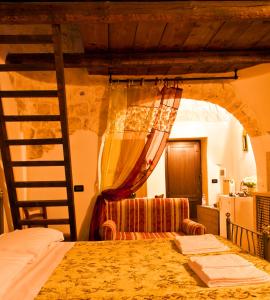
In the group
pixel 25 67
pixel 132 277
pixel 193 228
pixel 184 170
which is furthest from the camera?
pixel 184 170

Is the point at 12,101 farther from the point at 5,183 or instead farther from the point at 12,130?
the point at 5,183

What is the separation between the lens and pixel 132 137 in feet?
14.1

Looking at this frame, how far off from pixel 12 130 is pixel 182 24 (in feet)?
7.41

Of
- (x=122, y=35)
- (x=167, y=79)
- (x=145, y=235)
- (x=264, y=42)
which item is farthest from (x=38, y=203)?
(x=264, y=42)

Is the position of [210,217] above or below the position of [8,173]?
below

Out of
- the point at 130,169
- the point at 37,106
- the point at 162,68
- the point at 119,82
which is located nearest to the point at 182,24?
the point at 162,68

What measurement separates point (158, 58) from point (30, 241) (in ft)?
7.80

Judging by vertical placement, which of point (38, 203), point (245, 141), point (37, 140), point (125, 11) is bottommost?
point (38, 203)

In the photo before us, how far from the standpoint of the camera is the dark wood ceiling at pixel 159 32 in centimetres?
253

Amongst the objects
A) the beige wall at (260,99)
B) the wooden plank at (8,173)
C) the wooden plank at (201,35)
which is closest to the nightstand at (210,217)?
the beige wall at (260,99)

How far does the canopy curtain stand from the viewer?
14.0 feet

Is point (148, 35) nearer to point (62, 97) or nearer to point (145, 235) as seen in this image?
point (62, 97)

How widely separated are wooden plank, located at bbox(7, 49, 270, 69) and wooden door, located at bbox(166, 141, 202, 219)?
3.71 meters

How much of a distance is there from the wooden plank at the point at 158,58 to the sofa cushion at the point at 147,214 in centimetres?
172
